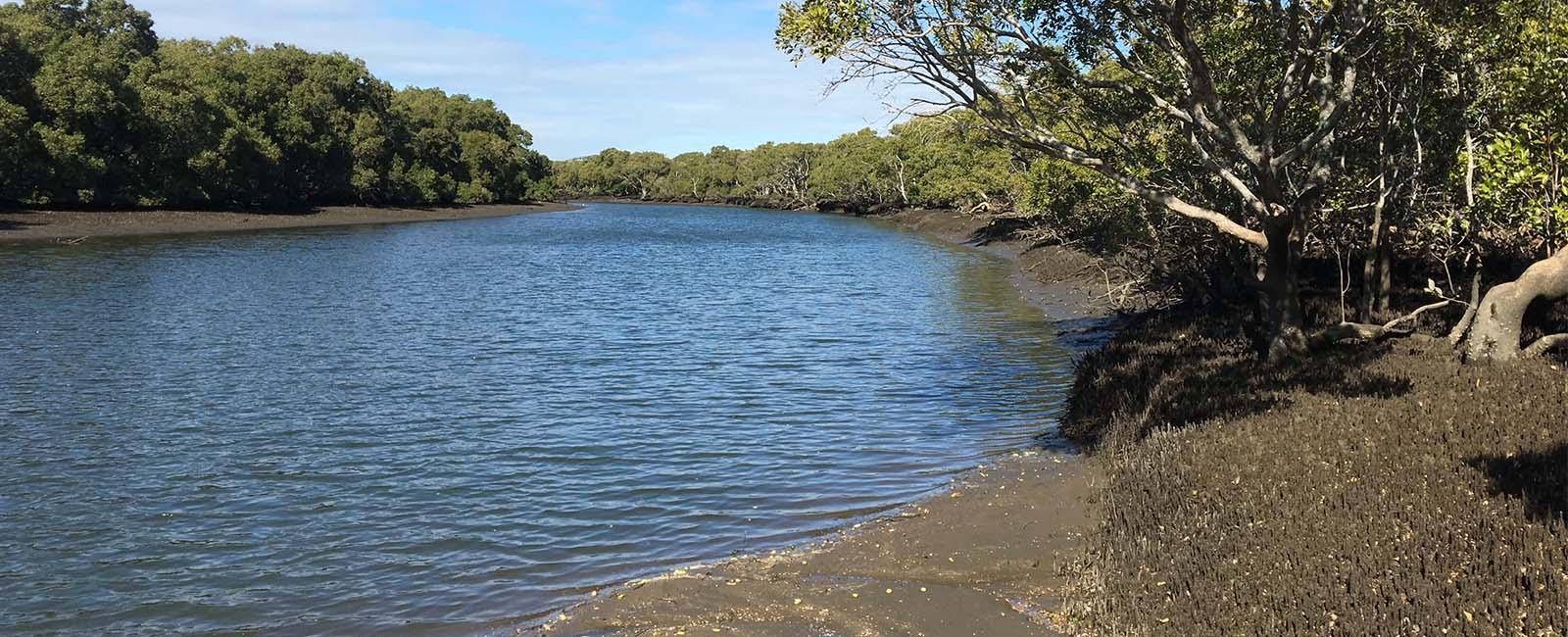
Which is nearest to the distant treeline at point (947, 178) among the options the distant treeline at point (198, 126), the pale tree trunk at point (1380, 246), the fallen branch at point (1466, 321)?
the pale tree trunk at point (1380, 246)

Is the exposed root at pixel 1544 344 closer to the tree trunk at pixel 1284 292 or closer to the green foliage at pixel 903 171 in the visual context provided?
the tree trunk at pixel 1284 292

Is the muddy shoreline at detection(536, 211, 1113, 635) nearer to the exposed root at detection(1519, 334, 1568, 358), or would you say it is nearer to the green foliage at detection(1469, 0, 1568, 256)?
the green foliage at detection(1469, 0, 1568, 256)

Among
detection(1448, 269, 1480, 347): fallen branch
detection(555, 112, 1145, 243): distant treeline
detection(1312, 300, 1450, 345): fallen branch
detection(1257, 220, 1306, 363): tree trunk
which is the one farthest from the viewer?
detection(555, 112, 1145, 243): distant treeline

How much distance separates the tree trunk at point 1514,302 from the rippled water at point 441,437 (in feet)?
21.8

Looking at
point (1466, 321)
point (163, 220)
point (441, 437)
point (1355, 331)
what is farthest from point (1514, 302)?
point (163, 220)

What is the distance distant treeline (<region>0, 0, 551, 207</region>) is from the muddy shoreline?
7046cm

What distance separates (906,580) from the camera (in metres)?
10.2

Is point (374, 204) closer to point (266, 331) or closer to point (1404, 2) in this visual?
point (266, 331)

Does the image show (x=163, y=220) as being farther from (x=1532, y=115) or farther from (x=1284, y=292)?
(x=1532, y=115)

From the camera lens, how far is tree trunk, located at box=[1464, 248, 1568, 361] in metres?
14.9

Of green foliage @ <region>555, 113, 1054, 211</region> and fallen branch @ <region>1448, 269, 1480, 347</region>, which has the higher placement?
green foliage @ <region>555, 113, 1054, 211</region>

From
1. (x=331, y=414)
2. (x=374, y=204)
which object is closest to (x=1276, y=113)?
(x=331, y=414)

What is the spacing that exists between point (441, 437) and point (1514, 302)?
1634 cm

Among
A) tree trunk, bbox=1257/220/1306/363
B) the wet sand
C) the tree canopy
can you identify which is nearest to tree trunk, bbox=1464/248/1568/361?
the tree canopy
